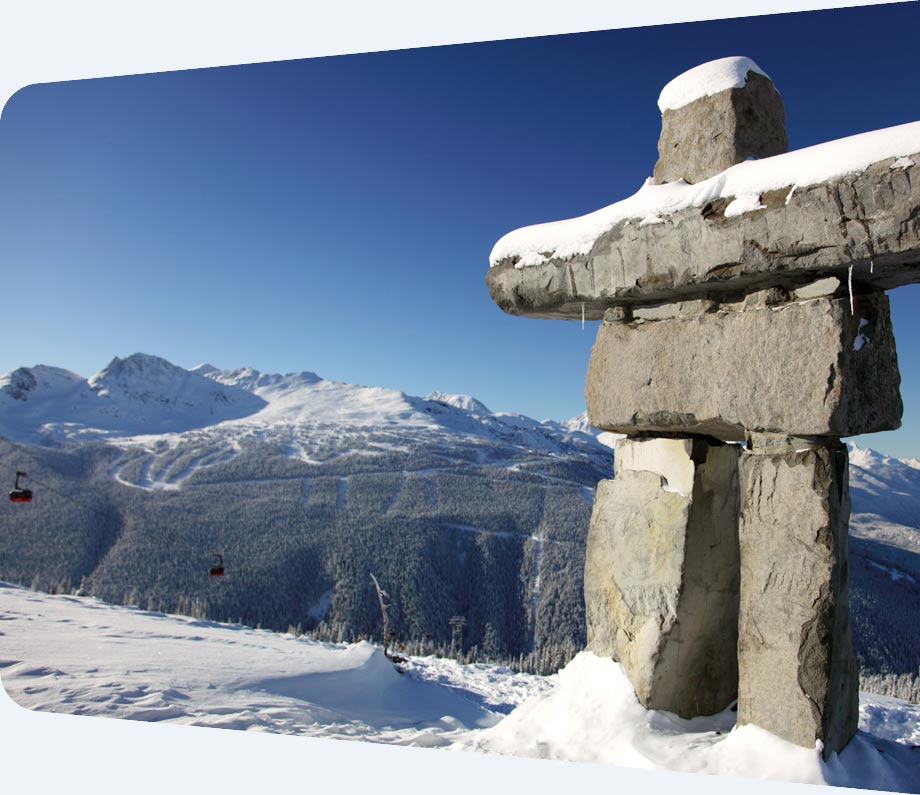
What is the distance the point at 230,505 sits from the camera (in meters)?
77.8

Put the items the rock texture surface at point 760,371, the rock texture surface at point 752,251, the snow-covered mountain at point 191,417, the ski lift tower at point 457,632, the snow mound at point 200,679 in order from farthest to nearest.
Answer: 1. the snow-covered mountain at point 191,417
2. the ski lift tower at point 457,632
3. the snow mound at point 200,679
4. the rock texture surface at point 760,371
5. the rock texture surface at point 752,251

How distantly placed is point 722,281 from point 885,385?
33.5 inches

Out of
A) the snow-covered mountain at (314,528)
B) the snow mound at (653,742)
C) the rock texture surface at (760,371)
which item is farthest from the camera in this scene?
the snow-covered mountain at (314,528)

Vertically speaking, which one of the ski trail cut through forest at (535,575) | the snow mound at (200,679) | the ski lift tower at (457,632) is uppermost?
the snow mound at (200,679)

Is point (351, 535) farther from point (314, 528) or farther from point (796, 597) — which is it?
point (796, 597)

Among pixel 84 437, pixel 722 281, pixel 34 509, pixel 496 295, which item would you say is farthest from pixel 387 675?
pixel 84 437

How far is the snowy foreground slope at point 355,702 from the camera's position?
2.97 m

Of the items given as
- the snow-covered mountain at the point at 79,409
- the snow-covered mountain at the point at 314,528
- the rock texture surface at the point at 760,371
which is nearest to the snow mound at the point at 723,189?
the rock texture surface at the point at 760,371

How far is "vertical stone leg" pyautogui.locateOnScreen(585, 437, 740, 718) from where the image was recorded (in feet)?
11.2

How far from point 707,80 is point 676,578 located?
275 centimetres

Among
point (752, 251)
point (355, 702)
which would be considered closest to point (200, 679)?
point (355, 702)

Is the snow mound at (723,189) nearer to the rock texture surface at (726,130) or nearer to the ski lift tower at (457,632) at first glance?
the rock texture surface at (726,130)

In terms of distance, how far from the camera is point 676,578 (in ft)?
11.1

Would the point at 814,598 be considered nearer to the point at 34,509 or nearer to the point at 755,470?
the point at 755,470
